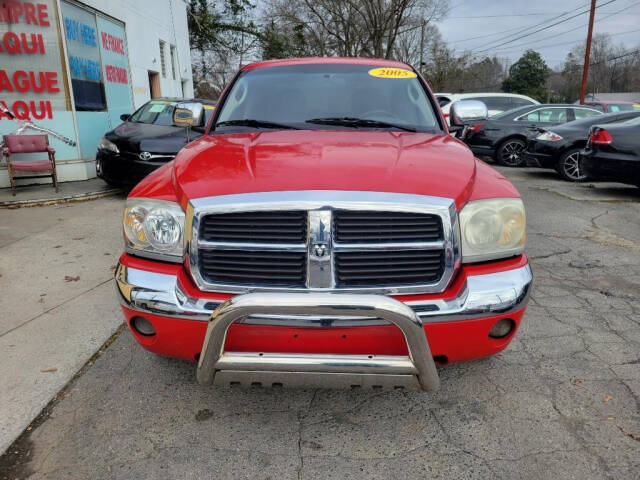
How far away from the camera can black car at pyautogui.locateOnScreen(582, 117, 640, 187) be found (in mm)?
7062

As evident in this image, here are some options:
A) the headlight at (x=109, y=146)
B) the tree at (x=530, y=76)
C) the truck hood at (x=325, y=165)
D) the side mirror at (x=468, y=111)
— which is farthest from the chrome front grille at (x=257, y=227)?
the tree at (x=530, y=76)

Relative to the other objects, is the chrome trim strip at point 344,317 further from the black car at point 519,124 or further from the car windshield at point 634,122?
the black car at point 519,124

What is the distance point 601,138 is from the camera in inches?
289

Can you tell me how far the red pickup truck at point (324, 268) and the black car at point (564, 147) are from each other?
7790 mm

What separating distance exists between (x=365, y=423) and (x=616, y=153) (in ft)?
22.4

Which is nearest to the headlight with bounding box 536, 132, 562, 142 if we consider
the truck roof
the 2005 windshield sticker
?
the truck roof

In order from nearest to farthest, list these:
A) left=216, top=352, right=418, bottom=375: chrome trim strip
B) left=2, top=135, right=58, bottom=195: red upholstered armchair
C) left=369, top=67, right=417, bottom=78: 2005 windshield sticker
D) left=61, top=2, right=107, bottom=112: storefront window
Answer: left=216, top=352, right=418, bottom=375: chrome trim strip, left=369, top=67, right=417, bottom=78: 2005 windshield sticker, left=2, top=135, right=58, bottom=195: red upholstered armchair, left=61, top=2, right=107, bottom=112: storefront window

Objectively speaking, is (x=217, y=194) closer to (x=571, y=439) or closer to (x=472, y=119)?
(x=571, y=439)

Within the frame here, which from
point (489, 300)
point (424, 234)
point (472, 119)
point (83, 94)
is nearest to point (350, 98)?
point (472, 119)

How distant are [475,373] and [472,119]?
79.8 inches

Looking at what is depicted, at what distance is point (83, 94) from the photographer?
9.80 m

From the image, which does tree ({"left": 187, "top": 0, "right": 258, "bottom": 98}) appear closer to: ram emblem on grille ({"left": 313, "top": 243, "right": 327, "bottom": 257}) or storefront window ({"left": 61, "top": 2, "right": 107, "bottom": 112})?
storefront window ({"left": 61, "top": 2, "right": 107, "bottom": 112})

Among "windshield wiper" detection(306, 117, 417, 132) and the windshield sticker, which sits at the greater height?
the windshield sticker

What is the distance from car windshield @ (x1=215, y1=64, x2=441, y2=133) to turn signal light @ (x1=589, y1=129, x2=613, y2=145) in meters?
5.23
